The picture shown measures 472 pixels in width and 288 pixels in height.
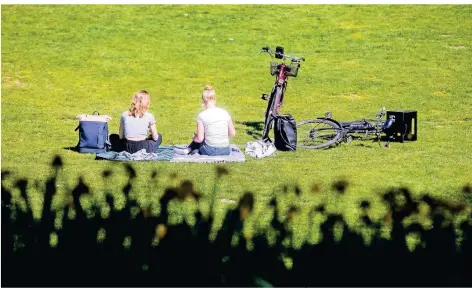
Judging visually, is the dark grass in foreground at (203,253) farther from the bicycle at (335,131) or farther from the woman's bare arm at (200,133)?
the bicycle at (335,131)

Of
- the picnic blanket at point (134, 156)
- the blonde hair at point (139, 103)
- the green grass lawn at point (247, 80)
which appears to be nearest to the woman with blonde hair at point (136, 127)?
the blonde hair at point (139, 103)

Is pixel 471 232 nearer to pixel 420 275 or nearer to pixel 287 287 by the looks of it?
pixel 420 275

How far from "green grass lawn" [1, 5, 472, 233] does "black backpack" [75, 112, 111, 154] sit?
0.34 metres

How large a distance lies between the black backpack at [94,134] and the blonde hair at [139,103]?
0.70m

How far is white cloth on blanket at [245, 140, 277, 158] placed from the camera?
41.5 feet

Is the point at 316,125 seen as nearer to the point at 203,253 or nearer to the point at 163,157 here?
the point at 163,157

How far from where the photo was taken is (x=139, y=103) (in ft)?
40.0

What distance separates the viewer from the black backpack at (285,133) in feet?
43.2

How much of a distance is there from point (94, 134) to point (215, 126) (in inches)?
79.2

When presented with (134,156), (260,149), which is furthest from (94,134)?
(260,149)

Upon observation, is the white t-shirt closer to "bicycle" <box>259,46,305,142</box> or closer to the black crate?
"bicycle" <box>259,46,305,142</box>

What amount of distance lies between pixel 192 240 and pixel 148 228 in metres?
0.31

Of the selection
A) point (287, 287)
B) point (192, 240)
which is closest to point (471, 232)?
point (287, 287)

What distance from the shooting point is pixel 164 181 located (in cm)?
1088
